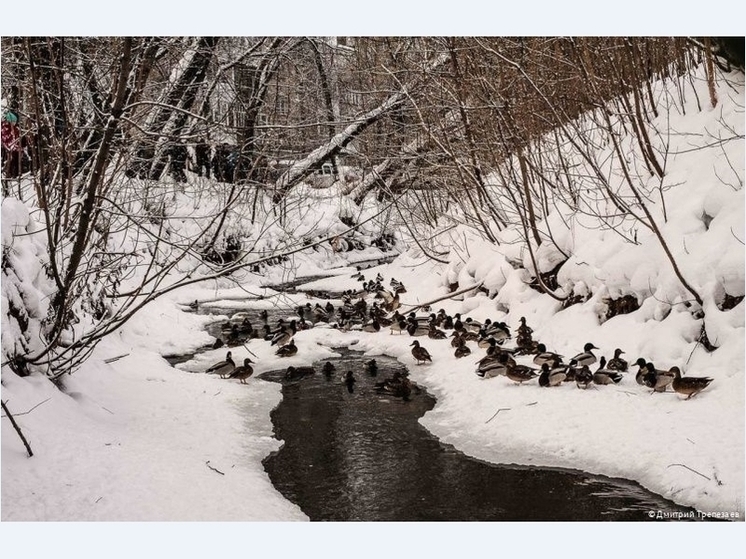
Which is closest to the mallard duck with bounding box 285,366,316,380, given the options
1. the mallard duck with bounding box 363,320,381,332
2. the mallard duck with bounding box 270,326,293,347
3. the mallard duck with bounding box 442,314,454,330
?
the mallard duck with bounding box 270,326,293,347

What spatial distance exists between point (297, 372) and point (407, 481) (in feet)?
14.5

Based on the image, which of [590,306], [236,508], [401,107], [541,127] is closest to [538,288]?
[590,306]

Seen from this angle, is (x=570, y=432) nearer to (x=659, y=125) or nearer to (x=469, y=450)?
(x=469, y=450)

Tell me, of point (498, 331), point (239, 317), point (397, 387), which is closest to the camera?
point (397, 387)

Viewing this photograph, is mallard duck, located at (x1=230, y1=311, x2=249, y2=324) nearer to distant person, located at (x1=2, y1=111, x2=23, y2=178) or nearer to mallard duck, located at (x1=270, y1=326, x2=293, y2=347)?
mallard duck, located at (x1=270, y1=326, x2=293, y2=347)

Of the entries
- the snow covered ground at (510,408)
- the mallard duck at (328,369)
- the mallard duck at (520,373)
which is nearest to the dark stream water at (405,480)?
the snow covered ground at (510,408)

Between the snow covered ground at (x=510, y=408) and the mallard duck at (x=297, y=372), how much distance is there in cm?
53

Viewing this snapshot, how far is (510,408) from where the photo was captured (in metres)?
8.20

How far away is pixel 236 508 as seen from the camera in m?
5.59

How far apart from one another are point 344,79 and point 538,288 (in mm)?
7385

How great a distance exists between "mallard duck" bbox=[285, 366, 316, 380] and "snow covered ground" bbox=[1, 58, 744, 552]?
533mm

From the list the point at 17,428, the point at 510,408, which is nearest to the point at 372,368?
the point at 510,408

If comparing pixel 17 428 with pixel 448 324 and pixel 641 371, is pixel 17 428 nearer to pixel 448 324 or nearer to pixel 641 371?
pixel 641 371
